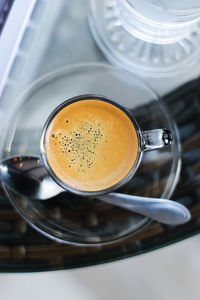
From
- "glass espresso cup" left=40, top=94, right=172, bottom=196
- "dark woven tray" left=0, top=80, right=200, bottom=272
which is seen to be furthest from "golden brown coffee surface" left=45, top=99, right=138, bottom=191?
"dark woven tray" left=0, top=80, right=200, bottom=272

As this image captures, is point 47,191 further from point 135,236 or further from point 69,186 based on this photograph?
point 135,236

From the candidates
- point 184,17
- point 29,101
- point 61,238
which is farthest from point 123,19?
point 61,238

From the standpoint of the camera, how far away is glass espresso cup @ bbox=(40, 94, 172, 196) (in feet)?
2.02

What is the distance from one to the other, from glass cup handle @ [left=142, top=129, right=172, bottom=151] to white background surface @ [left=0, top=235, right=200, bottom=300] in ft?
0.88

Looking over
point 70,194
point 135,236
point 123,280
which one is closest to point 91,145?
point 70,194

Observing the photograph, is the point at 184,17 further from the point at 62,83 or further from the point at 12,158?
the point at 12,158

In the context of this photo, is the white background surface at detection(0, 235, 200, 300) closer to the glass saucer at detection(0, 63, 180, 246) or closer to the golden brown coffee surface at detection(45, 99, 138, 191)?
the glass saucer at detection(0, 63, 180, 246)

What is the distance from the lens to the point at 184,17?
57cm

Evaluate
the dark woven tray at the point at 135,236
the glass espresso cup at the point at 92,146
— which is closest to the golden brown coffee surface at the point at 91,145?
the glass espresso cup at the point at 92,146

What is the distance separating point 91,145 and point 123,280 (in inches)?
13.0

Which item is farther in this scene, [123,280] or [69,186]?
[123,280]

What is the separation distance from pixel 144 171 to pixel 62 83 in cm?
25

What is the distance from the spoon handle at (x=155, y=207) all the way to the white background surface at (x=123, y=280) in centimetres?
11

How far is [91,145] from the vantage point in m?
0.62
